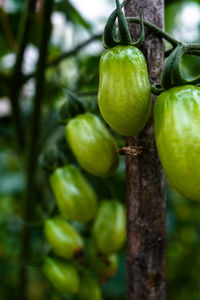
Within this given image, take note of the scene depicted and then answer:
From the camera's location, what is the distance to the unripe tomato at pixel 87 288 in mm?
713

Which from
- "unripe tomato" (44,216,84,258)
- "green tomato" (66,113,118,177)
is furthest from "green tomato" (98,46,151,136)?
"unripe tomato" (44,216,84,258)

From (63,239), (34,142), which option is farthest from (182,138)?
(34,142)

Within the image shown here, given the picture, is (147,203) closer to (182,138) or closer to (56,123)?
(182,138)

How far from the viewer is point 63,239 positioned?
0.65 meters

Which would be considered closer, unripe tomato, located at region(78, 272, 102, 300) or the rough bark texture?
the rough bark texture

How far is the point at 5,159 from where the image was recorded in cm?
192

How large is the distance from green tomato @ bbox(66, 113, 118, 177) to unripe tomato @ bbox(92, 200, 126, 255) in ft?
0.56

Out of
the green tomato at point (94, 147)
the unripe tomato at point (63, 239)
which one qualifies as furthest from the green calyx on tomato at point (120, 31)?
the unripe tomato at point (63, 239)

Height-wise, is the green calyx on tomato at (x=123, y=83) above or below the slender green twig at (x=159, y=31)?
below

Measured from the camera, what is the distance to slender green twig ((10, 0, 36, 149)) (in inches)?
34.9

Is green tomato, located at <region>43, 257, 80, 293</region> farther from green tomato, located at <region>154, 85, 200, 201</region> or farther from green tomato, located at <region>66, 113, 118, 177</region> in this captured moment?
green tomato, located at <region>154, 85, 200, 201</region>

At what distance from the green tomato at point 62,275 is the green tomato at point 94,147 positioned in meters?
0.28

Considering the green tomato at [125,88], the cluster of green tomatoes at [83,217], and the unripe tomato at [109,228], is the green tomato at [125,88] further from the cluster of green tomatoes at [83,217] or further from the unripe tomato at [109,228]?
the unripe tomato at [109,228]

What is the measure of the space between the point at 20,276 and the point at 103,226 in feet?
1.60
